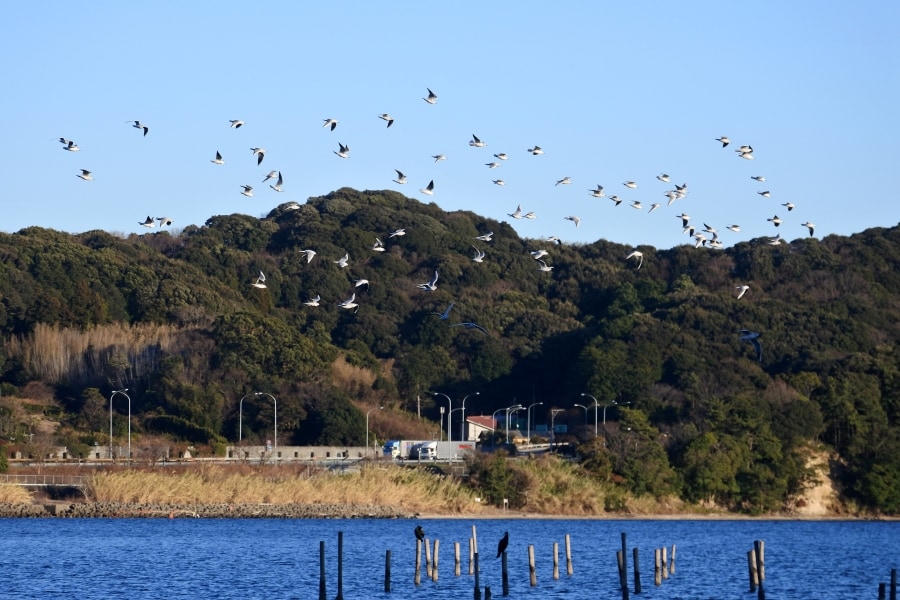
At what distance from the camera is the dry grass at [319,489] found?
231 ft

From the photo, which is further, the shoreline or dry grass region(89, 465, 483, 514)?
dry grass region(89, 465, 483, 514)

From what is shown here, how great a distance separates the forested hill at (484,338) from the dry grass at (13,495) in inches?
723

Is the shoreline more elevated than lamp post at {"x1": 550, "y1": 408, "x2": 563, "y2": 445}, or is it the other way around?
lamp post at {"x1": 550, "y1": 408, "x2": 563, "y2": 445}

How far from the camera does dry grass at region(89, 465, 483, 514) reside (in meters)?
70.4

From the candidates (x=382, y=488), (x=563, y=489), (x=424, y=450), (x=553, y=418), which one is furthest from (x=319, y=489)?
(x=553, y=418)

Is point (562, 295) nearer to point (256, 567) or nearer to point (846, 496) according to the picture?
point (846, 496)

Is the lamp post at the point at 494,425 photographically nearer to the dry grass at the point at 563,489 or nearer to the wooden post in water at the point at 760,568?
the dry grass at the point at 563,489

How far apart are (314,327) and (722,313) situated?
96.8 ft

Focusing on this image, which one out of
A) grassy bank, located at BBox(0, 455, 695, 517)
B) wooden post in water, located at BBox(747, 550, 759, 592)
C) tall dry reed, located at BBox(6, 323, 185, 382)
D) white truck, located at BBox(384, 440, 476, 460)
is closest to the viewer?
wooden post in water, located at BBox(747, 550, 759, 592)

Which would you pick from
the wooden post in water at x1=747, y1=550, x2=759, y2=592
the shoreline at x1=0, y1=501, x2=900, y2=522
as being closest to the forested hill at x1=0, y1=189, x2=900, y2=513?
the shoreline at x1=0, y1=501, x2=900, y2=522

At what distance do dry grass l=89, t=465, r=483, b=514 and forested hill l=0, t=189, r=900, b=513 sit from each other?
823cm

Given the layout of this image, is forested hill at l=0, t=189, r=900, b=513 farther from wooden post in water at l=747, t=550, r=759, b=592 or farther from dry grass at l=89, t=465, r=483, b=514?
wooden post in water at l=747, t=550, r=759, b=592

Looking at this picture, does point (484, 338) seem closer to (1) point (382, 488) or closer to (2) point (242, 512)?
(1) point (382, 488)

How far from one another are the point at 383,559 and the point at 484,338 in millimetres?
65475
